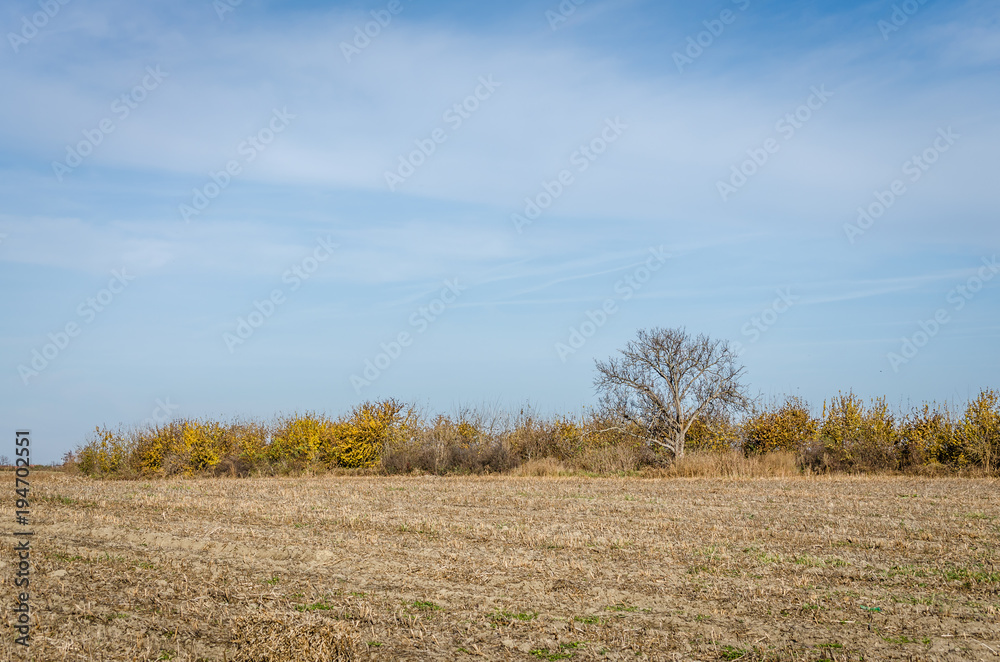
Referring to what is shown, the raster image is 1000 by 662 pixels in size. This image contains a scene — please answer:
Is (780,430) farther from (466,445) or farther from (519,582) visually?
(519,582)

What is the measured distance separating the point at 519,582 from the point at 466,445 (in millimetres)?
25761

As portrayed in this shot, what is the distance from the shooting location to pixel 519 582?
9.62 meters

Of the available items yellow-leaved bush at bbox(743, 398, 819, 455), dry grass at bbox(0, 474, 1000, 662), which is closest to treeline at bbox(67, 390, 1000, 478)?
yellow-leaved bush at bbox(743, 398, 819, 455)

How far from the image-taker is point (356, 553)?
37.9 feet

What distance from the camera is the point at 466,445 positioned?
116ft

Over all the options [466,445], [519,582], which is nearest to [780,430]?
[466,445]

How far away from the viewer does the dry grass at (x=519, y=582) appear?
281 inches

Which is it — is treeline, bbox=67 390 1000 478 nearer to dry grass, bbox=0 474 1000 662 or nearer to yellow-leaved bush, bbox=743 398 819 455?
yellow-leaved bush, bbox=743 398 819 455

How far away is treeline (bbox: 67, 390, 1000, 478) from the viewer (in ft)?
104

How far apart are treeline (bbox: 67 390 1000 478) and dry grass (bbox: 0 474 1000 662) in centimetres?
1373

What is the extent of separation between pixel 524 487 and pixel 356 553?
13.4m

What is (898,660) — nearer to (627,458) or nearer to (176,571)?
(176,571)

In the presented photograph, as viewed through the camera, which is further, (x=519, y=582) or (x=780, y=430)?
(x=780, y=430)

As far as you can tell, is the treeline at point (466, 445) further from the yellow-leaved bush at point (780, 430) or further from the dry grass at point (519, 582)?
the dry grass at point (519, 582)
